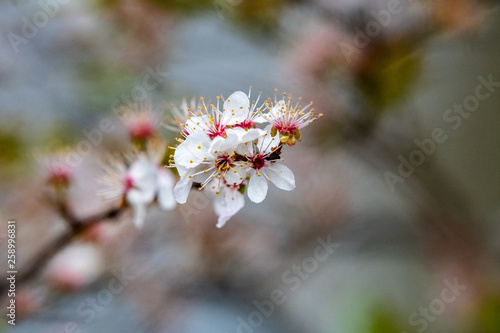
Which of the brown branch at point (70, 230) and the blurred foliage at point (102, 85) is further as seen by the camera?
the blurred foliage at point (102, 85)

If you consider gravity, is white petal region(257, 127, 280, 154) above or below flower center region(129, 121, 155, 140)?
below

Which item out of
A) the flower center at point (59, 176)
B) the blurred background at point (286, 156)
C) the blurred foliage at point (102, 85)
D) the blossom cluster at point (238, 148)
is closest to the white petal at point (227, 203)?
the blossom cluster at point (238, 148)

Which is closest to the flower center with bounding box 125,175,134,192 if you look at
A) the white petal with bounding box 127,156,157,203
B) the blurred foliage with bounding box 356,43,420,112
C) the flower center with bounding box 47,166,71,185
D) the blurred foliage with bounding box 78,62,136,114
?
the white petal with bounding box 127,156,157,203

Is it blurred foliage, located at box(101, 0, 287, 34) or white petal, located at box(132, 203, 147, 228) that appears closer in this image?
white petal, located at box(132, 203, 147, 228)

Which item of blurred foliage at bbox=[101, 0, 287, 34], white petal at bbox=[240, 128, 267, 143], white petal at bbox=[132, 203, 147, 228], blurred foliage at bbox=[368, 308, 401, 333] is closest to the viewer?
white petal at bbox=[240, 128, 267, 143]

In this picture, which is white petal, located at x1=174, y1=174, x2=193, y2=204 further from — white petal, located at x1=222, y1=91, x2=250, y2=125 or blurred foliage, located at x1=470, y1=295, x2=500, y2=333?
blurred foliage, located at x1=470, y1=295, x2=500, y2=333

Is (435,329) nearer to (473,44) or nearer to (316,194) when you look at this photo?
(316,194)

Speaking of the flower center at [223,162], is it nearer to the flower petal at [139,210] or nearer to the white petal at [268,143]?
the white petal at [268,143]
